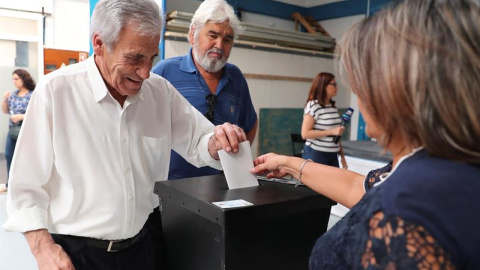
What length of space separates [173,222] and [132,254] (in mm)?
187

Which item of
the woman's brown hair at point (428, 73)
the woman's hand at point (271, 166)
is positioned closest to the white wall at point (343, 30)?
the woman's hand at point (271, 166)

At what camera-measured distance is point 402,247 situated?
51 centimetres

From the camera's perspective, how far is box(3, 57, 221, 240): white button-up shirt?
1.01m

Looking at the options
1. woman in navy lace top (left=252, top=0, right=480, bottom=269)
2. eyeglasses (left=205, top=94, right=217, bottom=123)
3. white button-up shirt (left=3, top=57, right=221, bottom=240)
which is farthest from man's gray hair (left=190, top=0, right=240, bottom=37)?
woman in navy lace top (left=252, top=0, right=480, bottom=269)

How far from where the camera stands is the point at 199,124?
4.66 feet

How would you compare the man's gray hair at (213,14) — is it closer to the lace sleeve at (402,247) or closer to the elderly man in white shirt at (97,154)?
Result: the elderly man in white shirt at (97,154)

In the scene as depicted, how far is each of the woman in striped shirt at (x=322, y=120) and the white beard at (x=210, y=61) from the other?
1818 mm

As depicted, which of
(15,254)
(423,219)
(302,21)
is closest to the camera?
(423,219)

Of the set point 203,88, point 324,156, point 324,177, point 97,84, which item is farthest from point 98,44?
point 324,156

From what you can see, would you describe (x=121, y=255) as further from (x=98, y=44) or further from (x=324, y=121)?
(x=324, y=121)

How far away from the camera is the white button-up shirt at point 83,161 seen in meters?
1.01

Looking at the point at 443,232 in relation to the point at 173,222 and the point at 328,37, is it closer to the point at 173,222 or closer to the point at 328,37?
the point at 173,222

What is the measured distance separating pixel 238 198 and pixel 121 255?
0.43m

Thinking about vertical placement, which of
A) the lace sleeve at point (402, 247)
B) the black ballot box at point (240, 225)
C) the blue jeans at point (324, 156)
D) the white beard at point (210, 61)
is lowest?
the blue jeans at point (324, 156)
